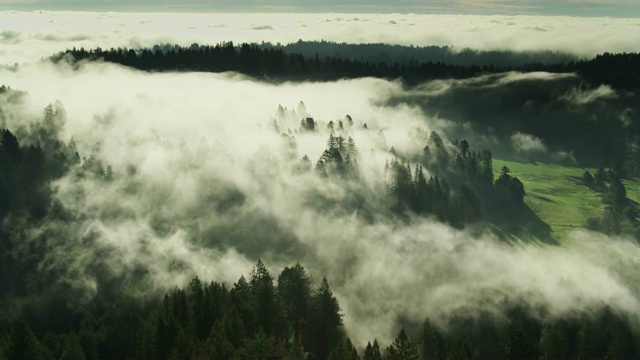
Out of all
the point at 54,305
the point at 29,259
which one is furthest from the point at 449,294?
the point at 29,259

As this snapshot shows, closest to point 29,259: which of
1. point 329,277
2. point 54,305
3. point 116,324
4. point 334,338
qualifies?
point 54,305

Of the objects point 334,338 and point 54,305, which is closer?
point 334,338

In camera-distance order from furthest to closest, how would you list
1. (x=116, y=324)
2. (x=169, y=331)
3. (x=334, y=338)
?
(x=116, y=324), (x=334, y=338), (x=169, y=331)

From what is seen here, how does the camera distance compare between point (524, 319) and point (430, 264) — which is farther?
point (430, 264)

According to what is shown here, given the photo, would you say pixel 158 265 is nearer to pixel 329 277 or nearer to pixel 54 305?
pixel 54 305

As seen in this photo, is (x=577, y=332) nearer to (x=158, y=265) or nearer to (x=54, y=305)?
(x=158, y=265)

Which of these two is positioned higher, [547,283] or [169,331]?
[169,331]

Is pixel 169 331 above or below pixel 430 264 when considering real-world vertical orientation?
above

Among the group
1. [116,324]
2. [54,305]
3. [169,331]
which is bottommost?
[54,305]

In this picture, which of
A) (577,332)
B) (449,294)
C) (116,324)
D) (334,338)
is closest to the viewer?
(334,338)
